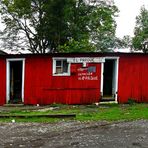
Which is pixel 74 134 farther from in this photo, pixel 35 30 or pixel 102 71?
pixel 35 30

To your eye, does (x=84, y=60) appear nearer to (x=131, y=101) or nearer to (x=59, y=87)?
(x=59, y=87)

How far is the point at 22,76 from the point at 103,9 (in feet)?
99.9

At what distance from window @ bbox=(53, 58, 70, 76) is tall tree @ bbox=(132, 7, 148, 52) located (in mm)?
34610

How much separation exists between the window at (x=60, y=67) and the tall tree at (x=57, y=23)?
67.6 ft

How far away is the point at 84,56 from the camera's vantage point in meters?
22.5

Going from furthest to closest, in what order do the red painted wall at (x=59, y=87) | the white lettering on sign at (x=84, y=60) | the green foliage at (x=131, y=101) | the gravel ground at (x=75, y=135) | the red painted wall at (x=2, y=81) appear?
the red painted wall at (x=2, y=81) < the green foliage at (x=131, y=101) < the red painted wall at (x=59, y=87) < the white lettering on sign at (x=84, y=60) < the gravel ground at (x=75, y=135)

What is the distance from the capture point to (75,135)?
12.5 metres

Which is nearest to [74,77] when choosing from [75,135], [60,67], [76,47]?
[60,67]

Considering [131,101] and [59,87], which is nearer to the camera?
[59,87]

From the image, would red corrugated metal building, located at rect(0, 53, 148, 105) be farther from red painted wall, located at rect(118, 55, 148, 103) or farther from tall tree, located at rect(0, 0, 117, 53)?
tall tree, located at rect(0, 0, 117, 53)

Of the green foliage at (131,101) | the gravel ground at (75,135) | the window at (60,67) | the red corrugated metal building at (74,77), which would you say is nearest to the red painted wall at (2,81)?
the red corrugated metal building at (74,77)

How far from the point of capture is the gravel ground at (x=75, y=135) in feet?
36.6

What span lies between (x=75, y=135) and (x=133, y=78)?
37.5 ft

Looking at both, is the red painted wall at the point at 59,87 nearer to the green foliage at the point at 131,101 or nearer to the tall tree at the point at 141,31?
the green foliage at the point at 131,101
